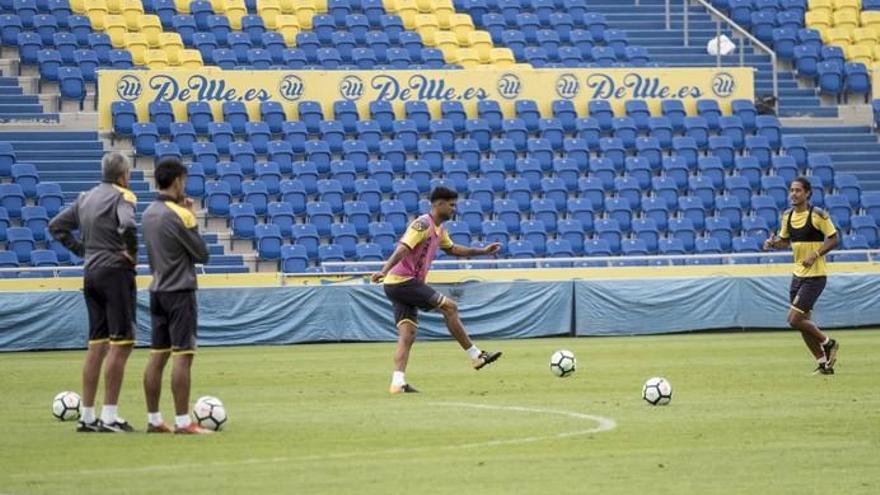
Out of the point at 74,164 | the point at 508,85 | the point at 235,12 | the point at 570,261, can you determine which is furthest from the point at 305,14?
the point at 570,261

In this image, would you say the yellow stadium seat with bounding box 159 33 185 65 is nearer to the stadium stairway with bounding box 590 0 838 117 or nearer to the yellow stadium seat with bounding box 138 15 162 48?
the yellow stadium seat with bounding box 138 15 162 48

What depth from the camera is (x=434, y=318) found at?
3147 centimetres

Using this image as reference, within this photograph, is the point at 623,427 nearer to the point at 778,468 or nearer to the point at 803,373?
the point at 778,468

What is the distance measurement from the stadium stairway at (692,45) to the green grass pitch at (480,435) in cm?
2136

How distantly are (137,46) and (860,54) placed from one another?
18541 mm

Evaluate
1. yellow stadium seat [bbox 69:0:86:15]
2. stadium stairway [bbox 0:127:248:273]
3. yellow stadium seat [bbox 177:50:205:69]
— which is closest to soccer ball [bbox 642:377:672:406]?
stadium stairway [bbox 0:127:248:273]

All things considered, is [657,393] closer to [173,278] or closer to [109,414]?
[173,278]

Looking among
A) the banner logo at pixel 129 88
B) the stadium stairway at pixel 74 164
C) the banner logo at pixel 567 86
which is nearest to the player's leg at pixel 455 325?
the stadium stairway at pixel 74 164

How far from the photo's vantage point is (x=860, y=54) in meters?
44.8

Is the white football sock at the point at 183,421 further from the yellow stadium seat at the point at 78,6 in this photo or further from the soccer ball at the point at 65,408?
the yellow stadium seat at the point at 78,6

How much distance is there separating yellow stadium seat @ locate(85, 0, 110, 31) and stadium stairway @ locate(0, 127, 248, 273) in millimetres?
3902

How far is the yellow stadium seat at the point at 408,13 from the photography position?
143 ft

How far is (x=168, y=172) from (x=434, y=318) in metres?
18.2

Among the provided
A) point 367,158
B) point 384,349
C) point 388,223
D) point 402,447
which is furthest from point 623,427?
point 367,158
